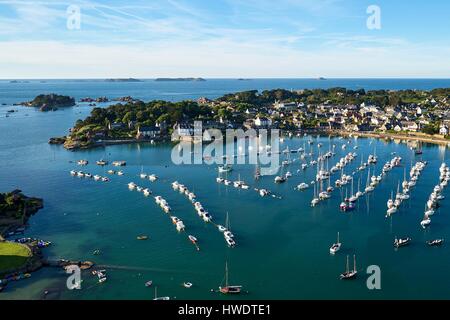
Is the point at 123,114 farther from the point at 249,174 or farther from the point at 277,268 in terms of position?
the point at 277,268

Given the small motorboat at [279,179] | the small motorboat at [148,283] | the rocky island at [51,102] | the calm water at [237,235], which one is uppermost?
the rocky island at [51,102]

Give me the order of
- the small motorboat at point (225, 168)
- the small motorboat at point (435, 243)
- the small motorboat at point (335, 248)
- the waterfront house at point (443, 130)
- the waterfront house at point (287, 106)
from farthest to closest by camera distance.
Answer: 1. the waterfront house at point (287, 106)
2. the waterfront house at point (443, 130)
3. the small motorboat at point (225, 168)
4. the small motorboat at point (435, 243)
5. the small motorboat at point (335, 248)

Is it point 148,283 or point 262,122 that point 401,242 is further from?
point 262,122

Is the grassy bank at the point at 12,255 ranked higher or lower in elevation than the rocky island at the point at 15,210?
lower

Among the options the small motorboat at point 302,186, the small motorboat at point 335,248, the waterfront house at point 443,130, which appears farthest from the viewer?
the waterfront house at point 443,130

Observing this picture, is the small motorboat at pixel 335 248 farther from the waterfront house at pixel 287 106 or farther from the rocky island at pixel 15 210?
the waterfront house at pixel 287 106

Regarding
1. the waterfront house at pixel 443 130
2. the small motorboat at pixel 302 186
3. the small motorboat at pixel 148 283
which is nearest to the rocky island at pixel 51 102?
the waterfront house at pixel 443 130

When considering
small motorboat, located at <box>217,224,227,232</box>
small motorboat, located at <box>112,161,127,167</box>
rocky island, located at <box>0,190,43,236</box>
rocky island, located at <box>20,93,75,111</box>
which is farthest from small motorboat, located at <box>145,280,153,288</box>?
rocky island, located at <box>20,93,75,111</box>
